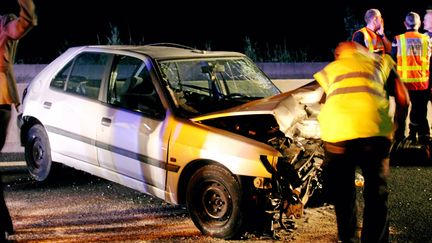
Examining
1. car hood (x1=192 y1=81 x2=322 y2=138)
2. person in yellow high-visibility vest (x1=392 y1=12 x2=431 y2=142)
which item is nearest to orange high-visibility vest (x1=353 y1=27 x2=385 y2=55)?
person in yellow high-visibility vest (x1=392 y1=12 x2=431 y2=142)

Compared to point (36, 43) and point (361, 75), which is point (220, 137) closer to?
point (361, 75)

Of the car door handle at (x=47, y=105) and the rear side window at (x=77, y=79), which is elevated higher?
the rear side window at (x=77, y=79)

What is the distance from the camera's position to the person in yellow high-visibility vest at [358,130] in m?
4.59

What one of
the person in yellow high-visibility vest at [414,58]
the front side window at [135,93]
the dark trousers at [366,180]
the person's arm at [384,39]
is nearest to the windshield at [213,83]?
the front side window at [135,93]

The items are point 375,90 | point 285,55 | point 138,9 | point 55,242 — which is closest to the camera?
point 375,90

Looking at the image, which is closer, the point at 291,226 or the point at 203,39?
the point at 291,226

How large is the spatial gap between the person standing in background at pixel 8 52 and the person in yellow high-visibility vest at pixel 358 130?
2.31m

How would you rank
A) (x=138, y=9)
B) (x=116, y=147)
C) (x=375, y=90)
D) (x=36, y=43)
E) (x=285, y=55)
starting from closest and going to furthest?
1. (x=375, y=90)
2. (x=116, y=147)
3. (x=285, y=55)
4. (x=36, y=43)
5. (x=138, y=9)

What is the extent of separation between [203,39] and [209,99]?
16.1m

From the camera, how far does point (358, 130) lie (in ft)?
15.1

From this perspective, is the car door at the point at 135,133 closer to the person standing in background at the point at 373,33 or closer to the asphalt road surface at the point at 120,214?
the asphalt road surface at the point at 120,214

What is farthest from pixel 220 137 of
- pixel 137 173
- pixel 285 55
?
pixel 285 55

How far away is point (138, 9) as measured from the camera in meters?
25.0

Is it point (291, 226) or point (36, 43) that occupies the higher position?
point (36, 43)
